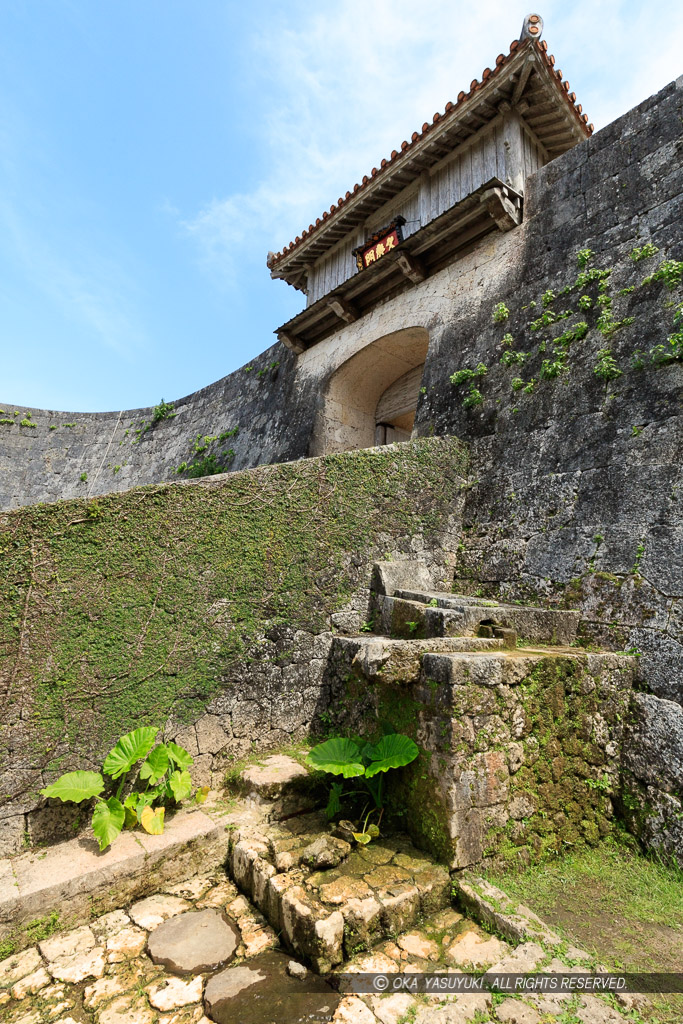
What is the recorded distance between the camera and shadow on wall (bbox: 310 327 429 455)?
900cm

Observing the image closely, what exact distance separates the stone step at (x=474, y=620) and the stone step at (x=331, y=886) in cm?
154

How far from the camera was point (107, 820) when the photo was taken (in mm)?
3129

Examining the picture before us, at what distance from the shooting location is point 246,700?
4.17 metres

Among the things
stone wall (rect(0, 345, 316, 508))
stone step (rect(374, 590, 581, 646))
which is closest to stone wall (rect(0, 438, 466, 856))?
stone step (rect(374, 590, 581, 646))

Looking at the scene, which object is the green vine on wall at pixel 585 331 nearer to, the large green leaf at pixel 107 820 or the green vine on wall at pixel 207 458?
the large green leaf at pixel 107 820

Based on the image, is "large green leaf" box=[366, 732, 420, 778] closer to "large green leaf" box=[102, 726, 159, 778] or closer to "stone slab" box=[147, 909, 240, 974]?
"stone slab" box=[147, 909, 240, 974]

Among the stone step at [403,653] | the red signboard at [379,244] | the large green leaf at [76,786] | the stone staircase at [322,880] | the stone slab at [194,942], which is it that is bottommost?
the stone slab at [194,942]

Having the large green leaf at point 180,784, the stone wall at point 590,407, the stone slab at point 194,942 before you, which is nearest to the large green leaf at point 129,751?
the large green leaf at point 180,784

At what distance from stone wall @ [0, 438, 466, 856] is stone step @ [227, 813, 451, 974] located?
3.11 feet

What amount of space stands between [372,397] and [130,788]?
26.8ft

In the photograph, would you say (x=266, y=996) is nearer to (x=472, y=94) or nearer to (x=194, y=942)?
(x=194, y=942)

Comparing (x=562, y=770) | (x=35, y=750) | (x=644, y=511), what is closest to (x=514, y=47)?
(x=644, y=511)

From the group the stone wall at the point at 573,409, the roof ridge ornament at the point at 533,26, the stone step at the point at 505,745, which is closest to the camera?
the stone step at the point at 505,745

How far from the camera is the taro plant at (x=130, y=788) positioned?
3.14m
